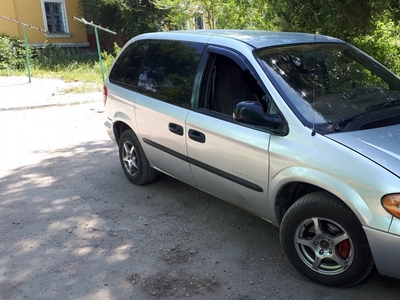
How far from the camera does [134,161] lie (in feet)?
16.8

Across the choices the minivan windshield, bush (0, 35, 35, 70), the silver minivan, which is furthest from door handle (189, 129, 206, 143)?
bush (0, 35, 35, 70)

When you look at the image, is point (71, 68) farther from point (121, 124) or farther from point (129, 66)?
point (129, 66)

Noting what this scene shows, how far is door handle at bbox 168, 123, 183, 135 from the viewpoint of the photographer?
3.97 metres

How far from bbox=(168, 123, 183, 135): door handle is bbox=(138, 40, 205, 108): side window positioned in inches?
7.8

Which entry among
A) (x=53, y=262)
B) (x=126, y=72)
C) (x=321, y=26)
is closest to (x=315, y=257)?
(x=53, y=262)

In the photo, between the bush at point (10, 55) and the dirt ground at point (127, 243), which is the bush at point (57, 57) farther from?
the dirt ground at point (127, 243)

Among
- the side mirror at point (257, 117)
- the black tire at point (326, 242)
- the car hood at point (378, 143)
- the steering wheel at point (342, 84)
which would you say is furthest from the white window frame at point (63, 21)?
the car hood at point (378, 143)

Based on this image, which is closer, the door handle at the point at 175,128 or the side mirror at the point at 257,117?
the side mirror at the point at 257,117

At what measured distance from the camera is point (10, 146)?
23.3 feet

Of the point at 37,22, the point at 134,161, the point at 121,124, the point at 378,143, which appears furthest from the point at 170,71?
the point at 37,22

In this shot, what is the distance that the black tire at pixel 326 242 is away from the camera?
9.17 feet

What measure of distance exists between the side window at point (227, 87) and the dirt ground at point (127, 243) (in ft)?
3.82

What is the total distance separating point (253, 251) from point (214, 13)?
7447 mm

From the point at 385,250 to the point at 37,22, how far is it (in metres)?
20.7
